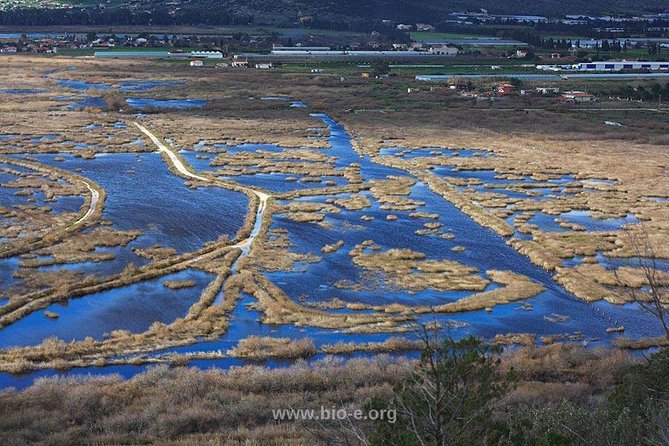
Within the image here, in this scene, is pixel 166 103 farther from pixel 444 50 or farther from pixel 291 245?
pixel 444 50

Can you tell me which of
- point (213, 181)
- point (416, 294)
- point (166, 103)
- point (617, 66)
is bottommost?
point (416, 294)

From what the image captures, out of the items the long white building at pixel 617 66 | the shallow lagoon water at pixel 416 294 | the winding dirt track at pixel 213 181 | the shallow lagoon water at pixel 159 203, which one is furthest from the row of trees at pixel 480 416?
the long white building at pixel 617 66

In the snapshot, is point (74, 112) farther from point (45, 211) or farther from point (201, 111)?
point (45, 211)

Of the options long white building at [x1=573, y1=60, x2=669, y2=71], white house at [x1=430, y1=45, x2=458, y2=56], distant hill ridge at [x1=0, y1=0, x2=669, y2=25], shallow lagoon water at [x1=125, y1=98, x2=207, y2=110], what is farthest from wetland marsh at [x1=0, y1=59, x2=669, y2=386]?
distant hill ridge at [x1=0, y1=0, x2=669, y2=25]

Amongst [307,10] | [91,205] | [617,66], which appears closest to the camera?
[91,205]

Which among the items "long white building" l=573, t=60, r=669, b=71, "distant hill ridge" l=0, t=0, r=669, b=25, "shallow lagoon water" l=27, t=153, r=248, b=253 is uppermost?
"distant hill ridge" l=0, t=0, r=669, b=25

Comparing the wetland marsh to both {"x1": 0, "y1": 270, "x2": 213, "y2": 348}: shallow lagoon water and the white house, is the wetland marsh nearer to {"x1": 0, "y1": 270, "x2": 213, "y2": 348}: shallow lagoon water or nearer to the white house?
{"x1": 0, "y1": 270, "x2": 213, "y2": 348}: shallow lagoon water

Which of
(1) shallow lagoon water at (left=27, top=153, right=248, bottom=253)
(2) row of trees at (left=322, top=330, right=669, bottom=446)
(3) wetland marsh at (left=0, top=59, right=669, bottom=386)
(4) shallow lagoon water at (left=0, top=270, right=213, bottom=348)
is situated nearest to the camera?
(2) row of trees at (left=322, top=330, right=669, bottom=446)

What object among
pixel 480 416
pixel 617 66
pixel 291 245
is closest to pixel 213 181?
pixel 291 245
